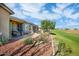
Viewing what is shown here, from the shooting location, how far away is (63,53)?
11.0ft

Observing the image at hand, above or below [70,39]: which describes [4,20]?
above

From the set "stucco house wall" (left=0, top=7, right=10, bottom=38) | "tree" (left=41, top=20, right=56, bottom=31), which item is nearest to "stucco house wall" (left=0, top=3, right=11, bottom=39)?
"stucco house wall" (left=0, top=7, right=10, bottom=38)

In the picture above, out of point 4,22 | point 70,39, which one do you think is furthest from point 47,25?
point 4,22

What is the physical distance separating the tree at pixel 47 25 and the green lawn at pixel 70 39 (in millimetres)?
96

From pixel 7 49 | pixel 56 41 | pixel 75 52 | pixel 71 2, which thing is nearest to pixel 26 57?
pixel 7 49

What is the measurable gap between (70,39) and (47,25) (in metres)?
0.43

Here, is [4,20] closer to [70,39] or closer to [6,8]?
[6,8]

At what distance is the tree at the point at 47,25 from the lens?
3.34 m

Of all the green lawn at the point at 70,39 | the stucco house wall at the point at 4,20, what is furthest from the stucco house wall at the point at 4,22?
the green lawn at the point at 70,39

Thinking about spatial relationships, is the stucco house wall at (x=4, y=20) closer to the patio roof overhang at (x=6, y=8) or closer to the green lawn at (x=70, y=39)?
the patio roof overhang at (x=6, y=8)

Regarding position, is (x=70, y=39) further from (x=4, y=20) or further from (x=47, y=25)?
(x=4, y=20)

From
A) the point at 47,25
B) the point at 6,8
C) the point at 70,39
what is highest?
the point at 6,8

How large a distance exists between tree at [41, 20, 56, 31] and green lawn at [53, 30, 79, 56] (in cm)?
10

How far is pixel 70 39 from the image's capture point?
3383mm
